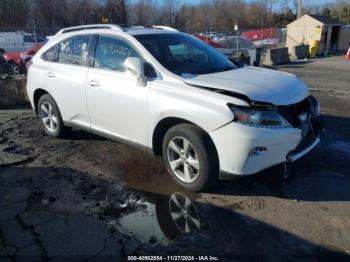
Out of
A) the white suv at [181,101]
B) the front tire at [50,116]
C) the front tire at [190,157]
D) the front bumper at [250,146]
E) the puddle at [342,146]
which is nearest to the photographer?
the front bumper at [250,146]

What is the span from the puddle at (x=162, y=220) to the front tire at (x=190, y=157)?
236mm

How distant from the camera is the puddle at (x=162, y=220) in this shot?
3350mm

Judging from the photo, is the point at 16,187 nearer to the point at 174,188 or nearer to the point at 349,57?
the point at 174,188

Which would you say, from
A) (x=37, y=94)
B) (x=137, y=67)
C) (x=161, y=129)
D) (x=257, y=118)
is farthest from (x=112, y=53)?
(x=257, y=118)

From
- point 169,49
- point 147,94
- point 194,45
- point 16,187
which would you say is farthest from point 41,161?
point 194,45

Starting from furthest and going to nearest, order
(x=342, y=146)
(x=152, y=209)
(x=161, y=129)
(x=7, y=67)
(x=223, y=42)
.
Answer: (x=223, y=42)
(x=7, y=67)
(x=342, y=146)
(x=161, y=129)
(x=152, y=209)

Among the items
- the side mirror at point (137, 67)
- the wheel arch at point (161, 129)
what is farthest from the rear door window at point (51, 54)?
the wheel arch at point (161, 129)

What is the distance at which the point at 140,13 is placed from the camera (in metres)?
42.8

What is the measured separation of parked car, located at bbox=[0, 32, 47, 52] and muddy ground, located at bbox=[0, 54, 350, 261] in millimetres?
11485

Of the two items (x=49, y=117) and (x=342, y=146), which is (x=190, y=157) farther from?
(x=49, y=117)

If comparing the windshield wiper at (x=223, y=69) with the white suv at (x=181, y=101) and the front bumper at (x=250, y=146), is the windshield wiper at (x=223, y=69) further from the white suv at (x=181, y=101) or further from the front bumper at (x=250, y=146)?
the front bumper at (x=250, y=146)

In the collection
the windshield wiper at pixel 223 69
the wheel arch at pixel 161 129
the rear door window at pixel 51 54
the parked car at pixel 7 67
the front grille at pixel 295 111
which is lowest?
the parked car at pixel 7 67

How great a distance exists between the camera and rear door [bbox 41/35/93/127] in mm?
5074

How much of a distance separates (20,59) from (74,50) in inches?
409
